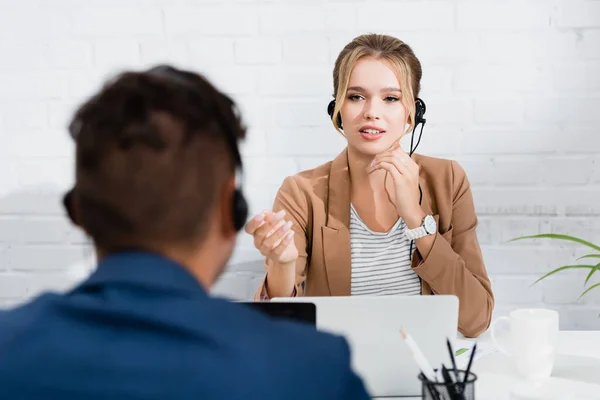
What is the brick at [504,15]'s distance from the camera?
2061 mm

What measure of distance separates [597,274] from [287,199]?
3.28 ft

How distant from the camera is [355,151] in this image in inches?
74.9

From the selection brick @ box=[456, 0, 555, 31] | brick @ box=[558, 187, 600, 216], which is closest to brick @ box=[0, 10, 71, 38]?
brick @ box=[456, 0, 555, 31]

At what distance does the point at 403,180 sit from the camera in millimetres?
1776

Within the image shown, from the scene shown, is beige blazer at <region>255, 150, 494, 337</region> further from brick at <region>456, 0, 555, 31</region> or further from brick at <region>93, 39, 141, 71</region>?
brick at <region>93, 39, 141, 71</region>

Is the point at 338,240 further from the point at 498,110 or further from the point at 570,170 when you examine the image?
the point at 570,170

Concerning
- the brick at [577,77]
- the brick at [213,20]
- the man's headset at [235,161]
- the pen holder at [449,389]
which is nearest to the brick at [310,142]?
the brick at [213,20]

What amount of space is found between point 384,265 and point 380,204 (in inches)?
6.6

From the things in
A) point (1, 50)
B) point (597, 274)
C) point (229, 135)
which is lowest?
point (597, 274)

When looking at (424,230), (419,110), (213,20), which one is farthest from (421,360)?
(213,20)

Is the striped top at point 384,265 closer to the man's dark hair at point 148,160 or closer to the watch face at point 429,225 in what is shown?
the watch face at point 429,225

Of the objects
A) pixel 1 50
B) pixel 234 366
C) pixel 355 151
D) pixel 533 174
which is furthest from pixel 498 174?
pixel 234 366

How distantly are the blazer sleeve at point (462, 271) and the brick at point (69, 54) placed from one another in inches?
46.1

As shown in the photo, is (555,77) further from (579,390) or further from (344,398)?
(344,398)
